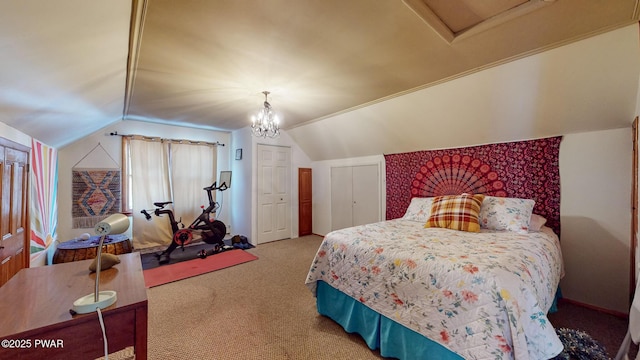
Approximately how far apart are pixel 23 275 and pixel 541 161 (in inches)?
170

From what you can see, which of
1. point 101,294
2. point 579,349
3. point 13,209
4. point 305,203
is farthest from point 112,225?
point 305,203

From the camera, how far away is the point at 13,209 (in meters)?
2.01

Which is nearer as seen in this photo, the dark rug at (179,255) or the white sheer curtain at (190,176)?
the dark rug at (179,255)

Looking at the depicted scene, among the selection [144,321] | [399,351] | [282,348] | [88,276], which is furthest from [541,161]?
[88,276]

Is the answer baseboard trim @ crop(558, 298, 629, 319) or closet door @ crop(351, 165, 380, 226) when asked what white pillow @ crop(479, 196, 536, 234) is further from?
closet door @ crop(351, 165, 380, 226)

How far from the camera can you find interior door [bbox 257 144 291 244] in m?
4.67

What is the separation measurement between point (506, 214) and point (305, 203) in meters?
3.66

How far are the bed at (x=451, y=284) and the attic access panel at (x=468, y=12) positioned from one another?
1.55 metres

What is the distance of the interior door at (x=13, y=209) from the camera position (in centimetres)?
182

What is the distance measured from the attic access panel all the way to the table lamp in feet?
6.09

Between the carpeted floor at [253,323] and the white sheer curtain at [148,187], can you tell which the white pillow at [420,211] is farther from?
the white sheer curtain at [148,187]

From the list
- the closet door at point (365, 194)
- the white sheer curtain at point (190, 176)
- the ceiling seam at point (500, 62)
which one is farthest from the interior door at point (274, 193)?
the ceiling seam at point (500, 62)

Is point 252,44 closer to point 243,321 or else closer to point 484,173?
point 243,321

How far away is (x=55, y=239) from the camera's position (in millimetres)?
3484
